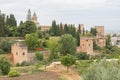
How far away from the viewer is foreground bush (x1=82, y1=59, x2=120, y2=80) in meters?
13.4

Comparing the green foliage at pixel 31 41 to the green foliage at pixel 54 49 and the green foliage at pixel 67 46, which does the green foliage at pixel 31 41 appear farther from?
the green foliage at pixel 67 46

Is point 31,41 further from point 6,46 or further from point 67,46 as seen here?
point 67,46

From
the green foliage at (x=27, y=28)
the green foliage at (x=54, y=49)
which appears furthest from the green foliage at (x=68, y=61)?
the green foliage at (x=27, y=28)

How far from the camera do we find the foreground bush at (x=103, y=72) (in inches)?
527

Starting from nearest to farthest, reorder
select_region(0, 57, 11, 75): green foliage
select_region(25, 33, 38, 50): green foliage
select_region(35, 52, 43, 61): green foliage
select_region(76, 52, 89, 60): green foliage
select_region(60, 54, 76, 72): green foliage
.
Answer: select_region(0, 57, 11, 75): green foliage → select_region(60, 54, 76, 72): green foliage → select_region(35, 52, 43, 61): green foliage → select_region(76, 52, 89, 60): green foliage → select_region(25, 33, 38, 50): green foliage

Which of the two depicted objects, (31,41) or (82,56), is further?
(31,41)

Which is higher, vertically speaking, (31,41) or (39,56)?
(31,41)

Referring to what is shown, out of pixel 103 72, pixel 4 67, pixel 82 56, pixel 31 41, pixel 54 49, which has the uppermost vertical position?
pixel 103 72

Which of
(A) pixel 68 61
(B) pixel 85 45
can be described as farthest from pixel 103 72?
(B) pixel 85 45

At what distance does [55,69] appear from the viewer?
2922 cm

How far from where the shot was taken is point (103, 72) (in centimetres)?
1381

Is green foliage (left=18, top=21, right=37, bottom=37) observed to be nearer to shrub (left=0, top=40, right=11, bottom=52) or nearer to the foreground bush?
shrub (left=0, top=40, right=11, bottom=52)

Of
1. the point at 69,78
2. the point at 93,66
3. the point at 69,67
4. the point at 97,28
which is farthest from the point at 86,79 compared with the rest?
the point at 97,28

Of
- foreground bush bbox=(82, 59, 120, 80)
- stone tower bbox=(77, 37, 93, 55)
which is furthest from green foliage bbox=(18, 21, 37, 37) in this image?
foreground bush bbox=(82, 59, 120, 80)
